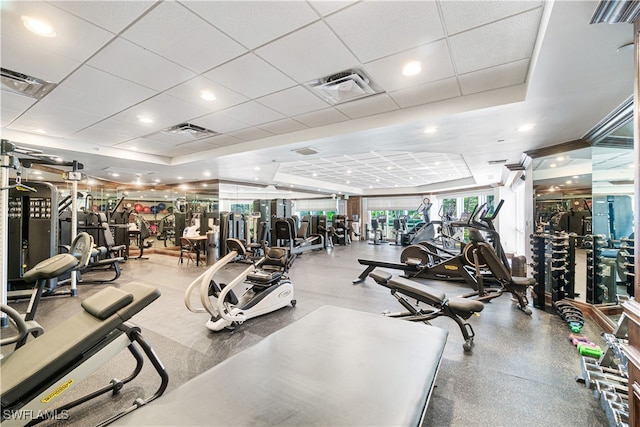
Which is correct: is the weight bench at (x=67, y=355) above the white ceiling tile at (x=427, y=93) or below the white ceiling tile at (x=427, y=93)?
below

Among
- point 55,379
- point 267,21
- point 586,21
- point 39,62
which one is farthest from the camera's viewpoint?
point 39,62

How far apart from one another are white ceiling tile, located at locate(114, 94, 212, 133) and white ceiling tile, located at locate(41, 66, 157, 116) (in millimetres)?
120

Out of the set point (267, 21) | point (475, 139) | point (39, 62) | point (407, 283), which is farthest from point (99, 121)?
point (475, 139)

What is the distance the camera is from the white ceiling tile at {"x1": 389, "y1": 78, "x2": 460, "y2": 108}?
299cm

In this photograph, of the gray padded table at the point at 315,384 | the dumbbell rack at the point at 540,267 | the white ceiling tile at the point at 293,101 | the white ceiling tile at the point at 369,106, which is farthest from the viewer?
the dumbbell rack at the point at 540,267

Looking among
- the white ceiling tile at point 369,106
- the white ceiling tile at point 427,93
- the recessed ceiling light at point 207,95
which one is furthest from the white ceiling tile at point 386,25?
the recessed ceiling light at point 207,95

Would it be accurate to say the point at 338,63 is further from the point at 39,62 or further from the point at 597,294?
the point at 597,294

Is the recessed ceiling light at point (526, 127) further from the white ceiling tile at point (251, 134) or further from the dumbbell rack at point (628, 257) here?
the white ceiling tile at point (251, 134)

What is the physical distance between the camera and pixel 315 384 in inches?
53.1

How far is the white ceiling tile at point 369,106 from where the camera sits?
3.40m

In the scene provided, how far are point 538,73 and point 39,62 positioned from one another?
4.61 meters

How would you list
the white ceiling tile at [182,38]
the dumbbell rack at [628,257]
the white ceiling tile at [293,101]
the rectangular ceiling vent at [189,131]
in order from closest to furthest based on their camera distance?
the white ceiling tile at [182,38], the dumbbell rack at [628,257], the white ceiling tile at [293,101], the rectangular ceiling vent at [189,131]

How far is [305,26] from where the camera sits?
210cm

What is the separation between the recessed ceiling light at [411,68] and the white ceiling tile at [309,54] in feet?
1.71
